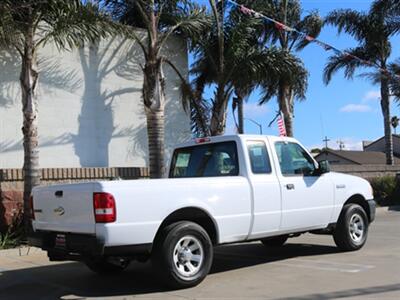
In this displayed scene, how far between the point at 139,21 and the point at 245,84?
142 inches

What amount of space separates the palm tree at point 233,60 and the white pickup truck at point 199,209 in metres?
6.38

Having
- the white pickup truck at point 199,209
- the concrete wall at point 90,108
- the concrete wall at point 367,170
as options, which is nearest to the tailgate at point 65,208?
the white pickup truck at point 199,209

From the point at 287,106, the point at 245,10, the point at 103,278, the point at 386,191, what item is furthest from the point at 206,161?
the point at 386,191

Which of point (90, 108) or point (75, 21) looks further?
point (90, 108)

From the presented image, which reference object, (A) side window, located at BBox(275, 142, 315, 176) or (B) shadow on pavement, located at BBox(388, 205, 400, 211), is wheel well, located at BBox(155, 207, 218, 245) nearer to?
(A) side window, located at BBox(275, 142, 315, 176)

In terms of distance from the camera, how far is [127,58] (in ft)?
54.1

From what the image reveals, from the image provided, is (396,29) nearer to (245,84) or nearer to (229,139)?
(245,84)

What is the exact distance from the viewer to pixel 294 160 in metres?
9.08

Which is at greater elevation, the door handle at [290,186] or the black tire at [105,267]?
the door handle at [290,186]

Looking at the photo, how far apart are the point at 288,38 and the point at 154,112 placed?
375 inches

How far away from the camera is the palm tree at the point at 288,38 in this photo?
55.9 ft

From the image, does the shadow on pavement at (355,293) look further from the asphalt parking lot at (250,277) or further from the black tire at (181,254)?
the black tire at (181,254)

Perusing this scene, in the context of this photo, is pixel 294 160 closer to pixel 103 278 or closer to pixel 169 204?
pixel 169 204

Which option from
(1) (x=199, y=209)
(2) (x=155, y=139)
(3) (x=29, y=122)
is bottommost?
(1) (x=199, y=209)
